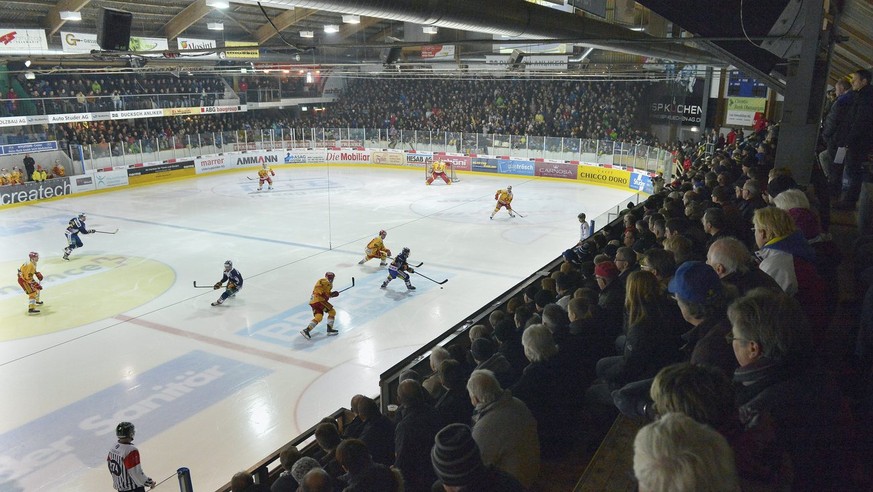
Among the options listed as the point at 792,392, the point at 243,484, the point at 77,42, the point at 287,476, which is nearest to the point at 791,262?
the point at 792,392

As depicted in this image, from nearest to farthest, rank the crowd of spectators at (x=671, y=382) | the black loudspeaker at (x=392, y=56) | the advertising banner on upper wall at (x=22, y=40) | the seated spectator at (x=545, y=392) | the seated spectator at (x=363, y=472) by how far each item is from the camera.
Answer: the crowd of spectators at (x=671, y=382) → the seated spectator at (x=363, y=472) → the seated spectator at (x=545, y=392) → the black loudspeaker at (x=392, y=56) → the advertising banner on upper wall at (x=22, y=40)

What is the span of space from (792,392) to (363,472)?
2.20 metres

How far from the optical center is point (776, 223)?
4203 mm

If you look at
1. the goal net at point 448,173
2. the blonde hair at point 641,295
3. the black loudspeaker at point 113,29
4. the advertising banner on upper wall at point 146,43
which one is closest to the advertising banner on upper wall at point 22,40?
the advertising banner on upper wall at point 146,43

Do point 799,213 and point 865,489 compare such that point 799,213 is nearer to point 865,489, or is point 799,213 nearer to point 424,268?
point 865,489

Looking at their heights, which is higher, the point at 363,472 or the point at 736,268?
the point at 736,268

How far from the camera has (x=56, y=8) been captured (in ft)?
84.7

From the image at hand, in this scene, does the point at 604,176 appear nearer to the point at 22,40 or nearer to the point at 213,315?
the point at 213,315

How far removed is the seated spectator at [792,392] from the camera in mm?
2480

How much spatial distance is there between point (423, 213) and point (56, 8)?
17622mm

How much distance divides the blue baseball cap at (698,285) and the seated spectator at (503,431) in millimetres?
1168

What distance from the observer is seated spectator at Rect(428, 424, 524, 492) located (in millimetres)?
2609

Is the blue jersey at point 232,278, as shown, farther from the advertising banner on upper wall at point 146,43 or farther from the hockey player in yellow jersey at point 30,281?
the advertising banner on upper wall at point 146,43

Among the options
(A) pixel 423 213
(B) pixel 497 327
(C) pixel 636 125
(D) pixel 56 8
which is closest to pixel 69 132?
(D) pixel 56 8
